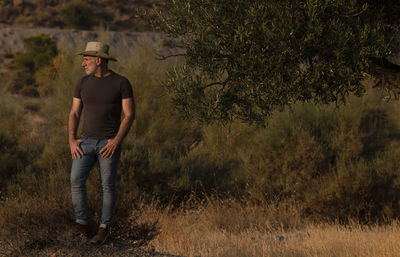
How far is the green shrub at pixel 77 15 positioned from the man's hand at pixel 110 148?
54.8 m

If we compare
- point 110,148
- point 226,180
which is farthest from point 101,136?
point 226,180

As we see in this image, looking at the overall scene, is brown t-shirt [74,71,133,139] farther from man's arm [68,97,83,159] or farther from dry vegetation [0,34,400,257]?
dry vegetation [0,34,400,257]

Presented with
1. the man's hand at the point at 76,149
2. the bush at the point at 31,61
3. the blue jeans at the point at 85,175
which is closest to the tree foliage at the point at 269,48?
the blue jeans at the point at 85,175

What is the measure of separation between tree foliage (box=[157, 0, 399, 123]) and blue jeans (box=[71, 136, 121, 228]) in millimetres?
1481

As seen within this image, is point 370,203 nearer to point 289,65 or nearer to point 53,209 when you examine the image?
point 289,65

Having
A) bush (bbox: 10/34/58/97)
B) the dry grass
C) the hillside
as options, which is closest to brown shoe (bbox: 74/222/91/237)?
the dry grass

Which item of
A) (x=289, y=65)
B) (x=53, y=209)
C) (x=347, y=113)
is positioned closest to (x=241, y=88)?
(x=289, y=65)

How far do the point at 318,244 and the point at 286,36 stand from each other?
3.46 m

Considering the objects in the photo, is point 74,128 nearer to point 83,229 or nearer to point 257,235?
point 83,229

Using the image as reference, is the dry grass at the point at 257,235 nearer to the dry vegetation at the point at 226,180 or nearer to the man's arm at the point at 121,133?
the dry vegetation at the point at 226,180

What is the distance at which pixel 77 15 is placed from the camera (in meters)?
58.1

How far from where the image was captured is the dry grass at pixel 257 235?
7.09 m

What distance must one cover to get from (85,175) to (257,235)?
16.8ft

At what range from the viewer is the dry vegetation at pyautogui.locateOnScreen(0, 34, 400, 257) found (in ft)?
25.2
